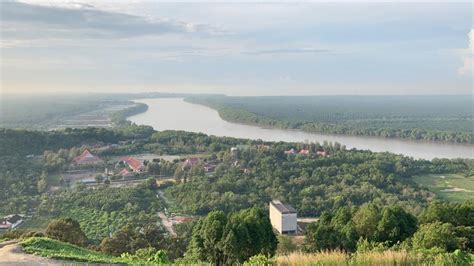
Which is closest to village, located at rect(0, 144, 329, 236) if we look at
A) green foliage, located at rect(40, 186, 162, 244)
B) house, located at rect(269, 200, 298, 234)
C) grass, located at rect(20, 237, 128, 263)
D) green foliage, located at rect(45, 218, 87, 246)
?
green foliage, located at rect(40, 186, 162, 244)

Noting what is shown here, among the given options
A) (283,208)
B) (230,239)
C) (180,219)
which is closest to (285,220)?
(283,208)

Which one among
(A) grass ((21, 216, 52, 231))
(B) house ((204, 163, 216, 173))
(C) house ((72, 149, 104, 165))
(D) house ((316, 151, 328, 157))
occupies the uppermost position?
(D) house ((316, 151, 328, 157))

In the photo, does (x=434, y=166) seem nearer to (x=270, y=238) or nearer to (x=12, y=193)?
(x=270, y=238)

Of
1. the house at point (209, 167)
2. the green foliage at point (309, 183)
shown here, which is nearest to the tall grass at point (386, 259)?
the green foliage at point (309, 183)

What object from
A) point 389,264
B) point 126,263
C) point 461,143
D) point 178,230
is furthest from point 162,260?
point 461,143

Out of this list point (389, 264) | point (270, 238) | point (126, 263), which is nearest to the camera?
point (389, 264)

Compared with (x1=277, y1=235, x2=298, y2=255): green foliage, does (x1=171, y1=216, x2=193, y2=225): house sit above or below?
below

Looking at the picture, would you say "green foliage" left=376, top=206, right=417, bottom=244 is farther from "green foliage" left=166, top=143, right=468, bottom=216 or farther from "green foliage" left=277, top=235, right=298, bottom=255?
"green foliage" left=166, top=143, right=468, bottom=216

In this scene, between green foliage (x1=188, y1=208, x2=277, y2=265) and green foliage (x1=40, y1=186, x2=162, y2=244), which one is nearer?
green foliage (x1=188, y1=208, x2=277, y2=265)
